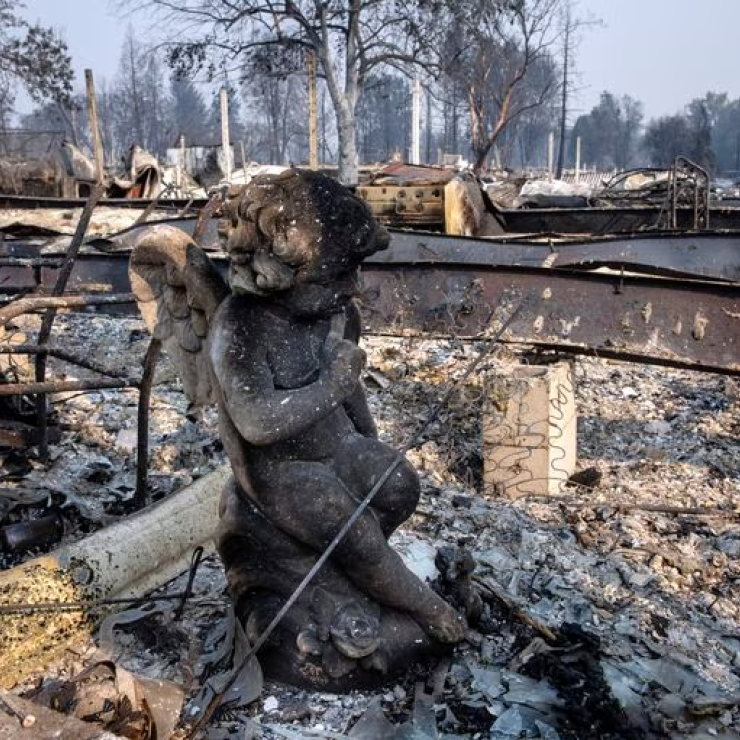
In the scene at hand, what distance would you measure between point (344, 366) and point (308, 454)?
1.05ft

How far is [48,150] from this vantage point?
20344mm

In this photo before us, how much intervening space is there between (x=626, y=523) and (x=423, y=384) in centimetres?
238

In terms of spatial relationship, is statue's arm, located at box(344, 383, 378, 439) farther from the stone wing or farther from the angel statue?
the stone wing

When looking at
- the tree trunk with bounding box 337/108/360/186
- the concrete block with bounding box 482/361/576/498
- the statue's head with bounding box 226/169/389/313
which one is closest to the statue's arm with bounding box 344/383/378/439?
the statue's head with bounding box 226/169/389/313

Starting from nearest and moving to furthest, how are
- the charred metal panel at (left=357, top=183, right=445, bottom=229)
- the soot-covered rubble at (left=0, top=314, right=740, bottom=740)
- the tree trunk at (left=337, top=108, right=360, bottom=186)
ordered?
the soot-covered rubble at (left=0, top=314, right=740, bottom=740)
the charred metal panel at (left=357, top=183, right=445, bottom=229)
the tree trunk at (left=337, top=108, right=360, bottom=186)

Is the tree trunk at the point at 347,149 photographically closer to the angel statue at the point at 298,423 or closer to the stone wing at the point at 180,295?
the stone wing at the point at 180,295

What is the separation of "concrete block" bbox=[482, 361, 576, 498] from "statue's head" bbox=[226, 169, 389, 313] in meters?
2.63

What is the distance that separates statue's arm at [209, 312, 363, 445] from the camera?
2.38m

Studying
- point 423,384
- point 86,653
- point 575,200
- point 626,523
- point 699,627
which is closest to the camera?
point 86,653

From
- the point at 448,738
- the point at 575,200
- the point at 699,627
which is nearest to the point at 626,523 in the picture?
the point at 699,627

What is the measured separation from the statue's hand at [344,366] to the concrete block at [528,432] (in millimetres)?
2562

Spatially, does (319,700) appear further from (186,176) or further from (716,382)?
(186,176)

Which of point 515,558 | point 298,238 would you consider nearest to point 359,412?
point 298,238

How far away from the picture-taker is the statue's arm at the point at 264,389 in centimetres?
238
